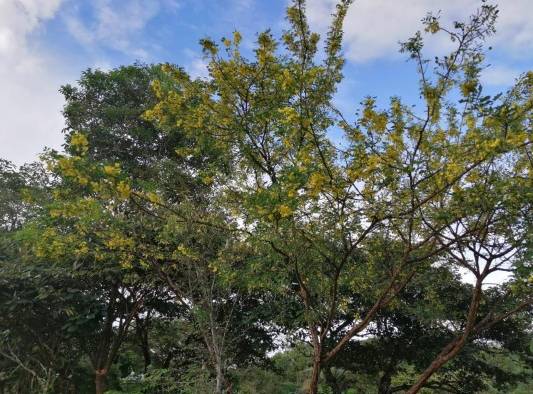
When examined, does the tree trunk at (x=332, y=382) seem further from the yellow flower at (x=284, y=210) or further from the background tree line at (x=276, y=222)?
the yellow flower at (x=284, y=210)

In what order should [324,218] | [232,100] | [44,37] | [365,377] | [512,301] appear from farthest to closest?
[365,377]
[44,37]
[512,301]
[232,100]
[324,218]

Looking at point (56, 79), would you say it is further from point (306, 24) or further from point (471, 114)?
point (471, 114)

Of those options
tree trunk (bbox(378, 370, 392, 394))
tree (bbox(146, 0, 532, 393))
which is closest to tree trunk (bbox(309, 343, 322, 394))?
tree (bbox(146, 0, 532, 393))

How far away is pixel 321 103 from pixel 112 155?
269 inches

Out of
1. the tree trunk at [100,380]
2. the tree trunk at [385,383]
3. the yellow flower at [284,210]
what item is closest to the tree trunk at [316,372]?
the yellow flower at [284,210]

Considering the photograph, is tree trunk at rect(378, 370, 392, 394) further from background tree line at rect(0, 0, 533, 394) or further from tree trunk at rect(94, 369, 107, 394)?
tree trunk at rect(94, 369, 107, 394)

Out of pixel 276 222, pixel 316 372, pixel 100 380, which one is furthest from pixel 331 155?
pixel 100 380

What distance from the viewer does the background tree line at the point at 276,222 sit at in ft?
13.0

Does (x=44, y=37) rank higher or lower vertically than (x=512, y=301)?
higher

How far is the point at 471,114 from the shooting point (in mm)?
3787

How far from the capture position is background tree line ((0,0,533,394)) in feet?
13.0

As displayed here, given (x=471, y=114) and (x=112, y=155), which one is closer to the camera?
(x=471, y=114)

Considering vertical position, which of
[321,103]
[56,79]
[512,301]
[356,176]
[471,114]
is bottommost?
[512,301]

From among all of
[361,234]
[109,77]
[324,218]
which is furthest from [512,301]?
[109,77]
